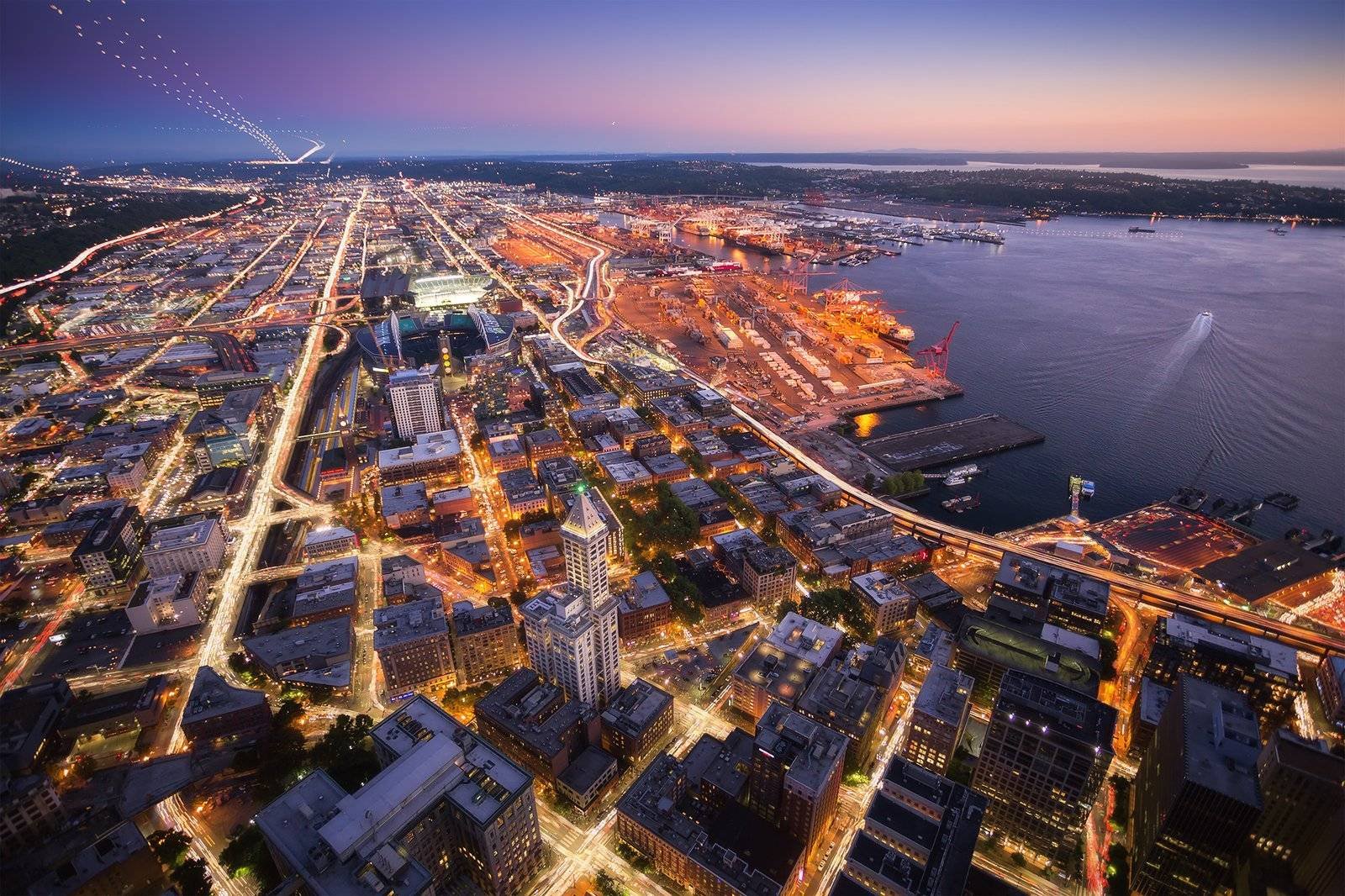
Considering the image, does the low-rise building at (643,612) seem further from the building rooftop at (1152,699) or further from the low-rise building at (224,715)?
the building rooftop at (1152,699)

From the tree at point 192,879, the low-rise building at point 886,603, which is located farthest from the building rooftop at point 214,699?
the low-rise building at point 886,603

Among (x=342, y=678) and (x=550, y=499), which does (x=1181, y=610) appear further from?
(x=342, y=678)

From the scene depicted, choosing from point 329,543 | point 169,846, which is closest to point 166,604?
point 329,543

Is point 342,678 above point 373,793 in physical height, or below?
below

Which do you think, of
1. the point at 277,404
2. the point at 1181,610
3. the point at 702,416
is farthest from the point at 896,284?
the point at 277,404

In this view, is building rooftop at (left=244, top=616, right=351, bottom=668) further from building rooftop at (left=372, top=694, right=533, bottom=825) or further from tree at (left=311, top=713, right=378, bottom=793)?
building rooftop at (left=372, top=694, right=533, bottom=825)

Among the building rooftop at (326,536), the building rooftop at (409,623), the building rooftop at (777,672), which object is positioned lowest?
the building rooftop at (326,536)
